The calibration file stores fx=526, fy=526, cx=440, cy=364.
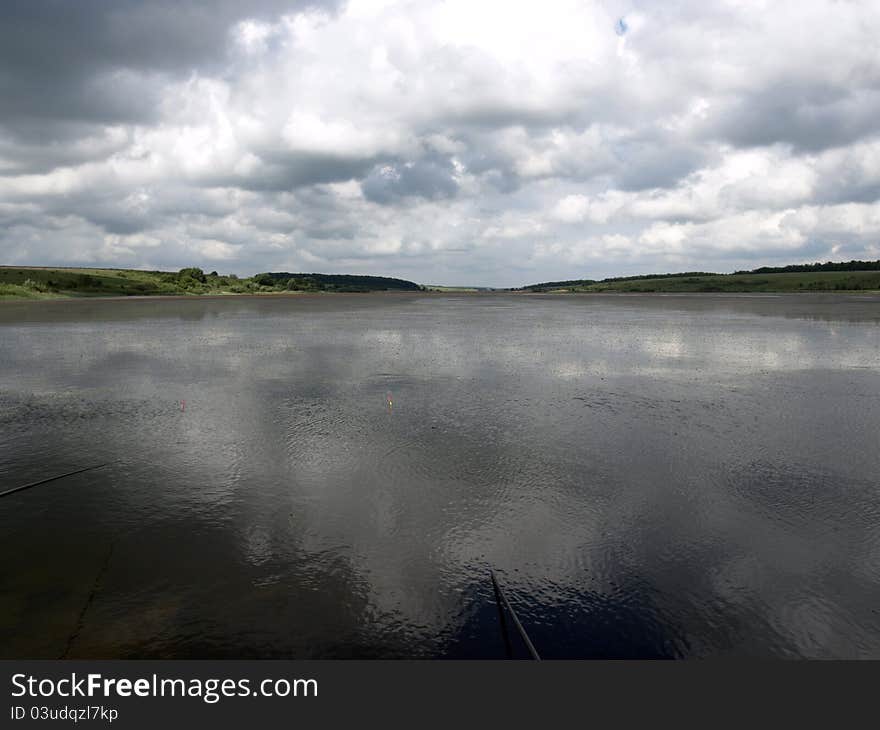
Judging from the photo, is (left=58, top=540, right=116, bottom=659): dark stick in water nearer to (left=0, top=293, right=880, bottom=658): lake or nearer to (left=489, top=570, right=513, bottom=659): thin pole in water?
(left=0, top=293, right=880, bottom=658): lake

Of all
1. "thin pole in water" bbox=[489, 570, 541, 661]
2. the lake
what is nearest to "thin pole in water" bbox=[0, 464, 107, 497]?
the lake

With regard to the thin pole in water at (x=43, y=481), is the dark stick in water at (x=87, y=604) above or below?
below

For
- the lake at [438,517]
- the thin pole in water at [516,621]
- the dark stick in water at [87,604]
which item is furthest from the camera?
the lake at [438,517]

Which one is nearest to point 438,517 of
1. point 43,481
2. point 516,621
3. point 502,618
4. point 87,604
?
point 502,618

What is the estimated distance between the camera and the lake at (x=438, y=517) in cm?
1220

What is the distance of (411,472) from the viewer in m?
22.0

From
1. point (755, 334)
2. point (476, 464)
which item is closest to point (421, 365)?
point (476, 464)

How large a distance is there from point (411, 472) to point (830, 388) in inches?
1272

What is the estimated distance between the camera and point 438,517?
1775cm

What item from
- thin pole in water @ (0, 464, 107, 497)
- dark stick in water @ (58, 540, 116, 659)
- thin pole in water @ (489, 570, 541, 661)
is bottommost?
dark stick in water @ (58, 540, 116, 659)

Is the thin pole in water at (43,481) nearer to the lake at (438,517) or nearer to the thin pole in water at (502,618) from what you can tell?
the lake at (438,517)

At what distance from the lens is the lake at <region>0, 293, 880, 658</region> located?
12203mm

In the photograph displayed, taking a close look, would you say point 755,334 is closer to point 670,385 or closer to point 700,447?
point 670,385

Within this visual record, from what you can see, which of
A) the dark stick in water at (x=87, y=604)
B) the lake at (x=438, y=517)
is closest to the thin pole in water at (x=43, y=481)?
the lake at (x=438, y=517)
